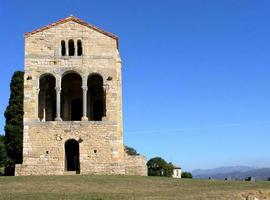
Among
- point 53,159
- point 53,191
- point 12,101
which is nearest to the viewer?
point 53,191

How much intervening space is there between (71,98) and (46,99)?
9.22 feet

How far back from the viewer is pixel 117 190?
2541 centimetres

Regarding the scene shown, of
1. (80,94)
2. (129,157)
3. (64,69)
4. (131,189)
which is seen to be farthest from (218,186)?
(80,94)

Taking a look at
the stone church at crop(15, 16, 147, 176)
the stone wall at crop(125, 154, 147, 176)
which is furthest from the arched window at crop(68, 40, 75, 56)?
the stone wall at crop(125, 154, 147, 176)

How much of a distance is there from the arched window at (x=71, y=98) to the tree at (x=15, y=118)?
4099 mm

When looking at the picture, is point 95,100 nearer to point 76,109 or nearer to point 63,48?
point 76,109

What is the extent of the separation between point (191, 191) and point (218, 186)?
353cm

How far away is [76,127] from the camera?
3869 cm

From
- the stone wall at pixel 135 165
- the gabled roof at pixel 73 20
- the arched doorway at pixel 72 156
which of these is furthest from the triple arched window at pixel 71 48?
the stone wall at pixel 135 165

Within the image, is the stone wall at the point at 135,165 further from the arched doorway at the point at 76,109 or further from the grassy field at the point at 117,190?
the arched doorway at the point at 76,109

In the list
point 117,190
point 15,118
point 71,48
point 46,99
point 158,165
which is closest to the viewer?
point 117,190

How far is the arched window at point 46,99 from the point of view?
42531 millimetres

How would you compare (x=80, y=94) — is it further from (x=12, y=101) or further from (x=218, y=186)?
(x=218, y=186)

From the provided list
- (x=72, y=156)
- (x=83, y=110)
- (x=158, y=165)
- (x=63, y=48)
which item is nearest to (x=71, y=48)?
(x=63, y=48)
